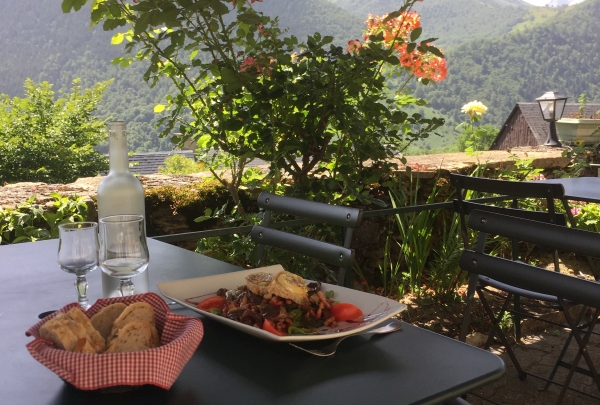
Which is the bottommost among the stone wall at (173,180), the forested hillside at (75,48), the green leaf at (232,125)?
the stone wall at (173,180)

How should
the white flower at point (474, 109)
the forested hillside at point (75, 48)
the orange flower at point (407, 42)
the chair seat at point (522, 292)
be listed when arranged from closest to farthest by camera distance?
the chair seat at point (522, 292), the orange flower at point (407, 42), the white flower at point (474, 109), the forested hillside at point (75, 48)

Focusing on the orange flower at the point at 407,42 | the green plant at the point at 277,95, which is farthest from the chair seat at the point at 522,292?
the orange flower at the point at 407,42

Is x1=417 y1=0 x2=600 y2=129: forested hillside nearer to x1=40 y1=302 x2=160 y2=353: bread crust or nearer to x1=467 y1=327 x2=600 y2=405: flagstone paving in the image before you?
x1=467 y1=327 x2=600 y2=405: flagstone paving

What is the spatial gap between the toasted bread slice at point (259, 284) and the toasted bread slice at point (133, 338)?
0.82ft

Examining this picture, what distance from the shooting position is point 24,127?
20.2 m

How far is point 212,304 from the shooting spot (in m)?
1.04

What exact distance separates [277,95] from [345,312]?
1.61 m

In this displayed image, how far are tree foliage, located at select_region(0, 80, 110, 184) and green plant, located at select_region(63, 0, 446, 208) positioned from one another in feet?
57.3

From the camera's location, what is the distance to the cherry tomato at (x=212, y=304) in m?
1.03

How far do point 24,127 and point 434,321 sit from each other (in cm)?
2000

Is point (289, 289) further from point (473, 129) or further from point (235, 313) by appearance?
point (473, 129)

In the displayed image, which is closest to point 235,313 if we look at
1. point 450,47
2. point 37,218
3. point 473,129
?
point 37,218

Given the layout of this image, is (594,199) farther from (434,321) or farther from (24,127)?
(24,127)

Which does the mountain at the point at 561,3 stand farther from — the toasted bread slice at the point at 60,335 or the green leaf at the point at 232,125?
the toasted bread slice at the point at 60,335
